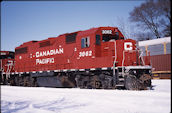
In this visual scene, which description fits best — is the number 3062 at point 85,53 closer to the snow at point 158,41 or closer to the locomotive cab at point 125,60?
the locomotive cab at point 125,60

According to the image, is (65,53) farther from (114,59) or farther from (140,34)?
(140,34)

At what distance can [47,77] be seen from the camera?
16.0m

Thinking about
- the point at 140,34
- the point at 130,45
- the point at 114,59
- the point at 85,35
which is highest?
the point at 140,34

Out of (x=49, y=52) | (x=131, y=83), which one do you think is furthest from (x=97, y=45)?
(x=49, y=52)

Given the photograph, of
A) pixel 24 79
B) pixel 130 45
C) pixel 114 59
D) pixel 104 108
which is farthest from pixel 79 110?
pixel 24 79

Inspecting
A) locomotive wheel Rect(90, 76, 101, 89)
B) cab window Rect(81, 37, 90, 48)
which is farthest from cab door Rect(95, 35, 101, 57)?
locomotive wheel Rect(90, 76, 101, 89)

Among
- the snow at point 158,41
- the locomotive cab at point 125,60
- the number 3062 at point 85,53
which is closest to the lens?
the locomotive cab at point 125,60

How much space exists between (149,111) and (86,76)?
727 cm

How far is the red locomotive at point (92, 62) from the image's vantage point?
37.6 ft

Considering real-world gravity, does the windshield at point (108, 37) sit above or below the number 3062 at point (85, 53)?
above

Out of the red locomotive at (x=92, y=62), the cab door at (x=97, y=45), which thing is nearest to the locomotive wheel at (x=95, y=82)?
the red locomotive at (x=92, y=62)

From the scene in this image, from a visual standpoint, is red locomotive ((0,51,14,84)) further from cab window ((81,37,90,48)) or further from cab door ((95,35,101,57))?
Result: cab door ((95,35,101,57))

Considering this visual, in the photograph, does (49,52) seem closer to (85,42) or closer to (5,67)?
(85,42)

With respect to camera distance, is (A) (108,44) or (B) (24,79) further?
(B) (24,79)
